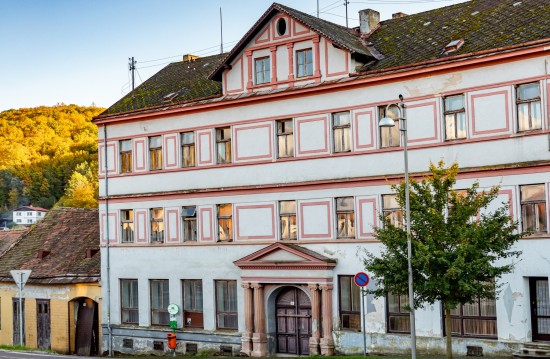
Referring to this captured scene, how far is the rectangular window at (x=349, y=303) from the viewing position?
32281 millimetres

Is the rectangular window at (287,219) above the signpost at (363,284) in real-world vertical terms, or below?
above

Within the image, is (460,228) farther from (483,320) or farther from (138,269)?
(138,269)

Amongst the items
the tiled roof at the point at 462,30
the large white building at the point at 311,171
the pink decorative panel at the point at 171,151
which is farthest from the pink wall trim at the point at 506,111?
the pink decorative panel at the point at 171,151

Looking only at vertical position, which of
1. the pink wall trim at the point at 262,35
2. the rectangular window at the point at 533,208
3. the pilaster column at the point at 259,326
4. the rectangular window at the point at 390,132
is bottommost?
the pilaster column at the point at 259,326

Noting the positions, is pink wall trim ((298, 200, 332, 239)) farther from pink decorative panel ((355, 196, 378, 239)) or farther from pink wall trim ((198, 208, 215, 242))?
pink wall trim ((198, 208, 215, 242))

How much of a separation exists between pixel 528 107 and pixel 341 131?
23.9 feet

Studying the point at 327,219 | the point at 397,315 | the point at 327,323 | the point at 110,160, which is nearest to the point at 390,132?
the point at 327,219

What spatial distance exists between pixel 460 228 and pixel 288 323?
1229cm

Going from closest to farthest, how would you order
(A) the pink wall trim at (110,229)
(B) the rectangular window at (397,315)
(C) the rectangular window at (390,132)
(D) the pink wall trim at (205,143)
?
(B) the rectangular window at (397,315) → (C) the rectangular window at (390,132) → (D) the pink wall trim at (205,143) → (A) the pink wall trim at (110,229)

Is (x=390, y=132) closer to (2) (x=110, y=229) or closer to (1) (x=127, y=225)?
(1) (x=127, y=225)

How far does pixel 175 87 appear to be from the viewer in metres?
40.5

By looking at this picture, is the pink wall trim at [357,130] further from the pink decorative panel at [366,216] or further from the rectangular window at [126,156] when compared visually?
the rectangular window at [126,156]

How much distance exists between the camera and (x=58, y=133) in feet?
456

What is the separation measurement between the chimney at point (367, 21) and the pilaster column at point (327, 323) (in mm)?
10955
